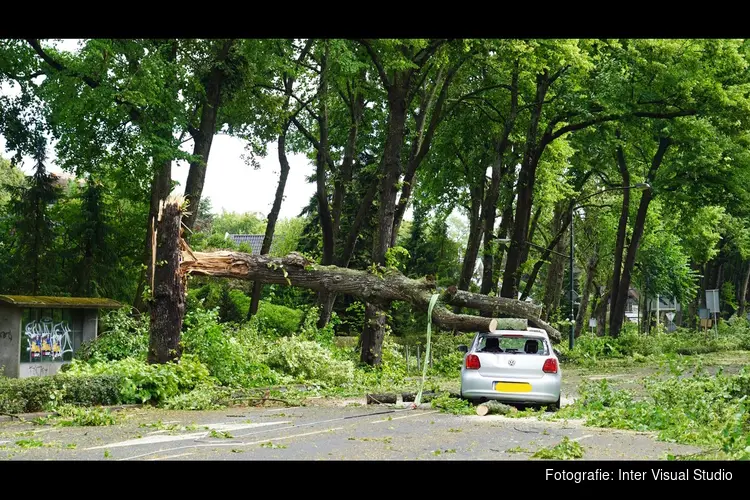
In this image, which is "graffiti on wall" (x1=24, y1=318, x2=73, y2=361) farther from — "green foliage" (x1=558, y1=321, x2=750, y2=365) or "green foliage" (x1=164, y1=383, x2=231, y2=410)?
"green foliage" (x1=558, y1=321, x2=750, y2=365)

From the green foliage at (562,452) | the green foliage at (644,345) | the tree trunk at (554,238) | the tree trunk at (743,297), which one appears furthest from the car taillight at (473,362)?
the tree trunk at (743,297)

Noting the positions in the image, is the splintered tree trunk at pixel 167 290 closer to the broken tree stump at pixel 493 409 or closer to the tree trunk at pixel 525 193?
A: the broken tree stump at pixel 493 409

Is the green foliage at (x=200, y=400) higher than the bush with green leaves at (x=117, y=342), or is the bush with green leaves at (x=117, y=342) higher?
the bush with green leaves at (x=117, y=342)

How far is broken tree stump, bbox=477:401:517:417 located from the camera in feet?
51.8

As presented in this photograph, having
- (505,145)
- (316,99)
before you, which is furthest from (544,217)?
(316,99)

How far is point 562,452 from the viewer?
9859mm

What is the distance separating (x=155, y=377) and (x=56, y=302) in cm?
635

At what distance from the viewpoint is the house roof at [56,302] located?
70.3 feet

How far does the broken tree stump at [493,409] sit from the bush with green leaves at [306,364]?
7.30 metres

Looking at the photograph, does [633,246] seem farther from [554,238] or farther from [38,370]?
[38,370]
